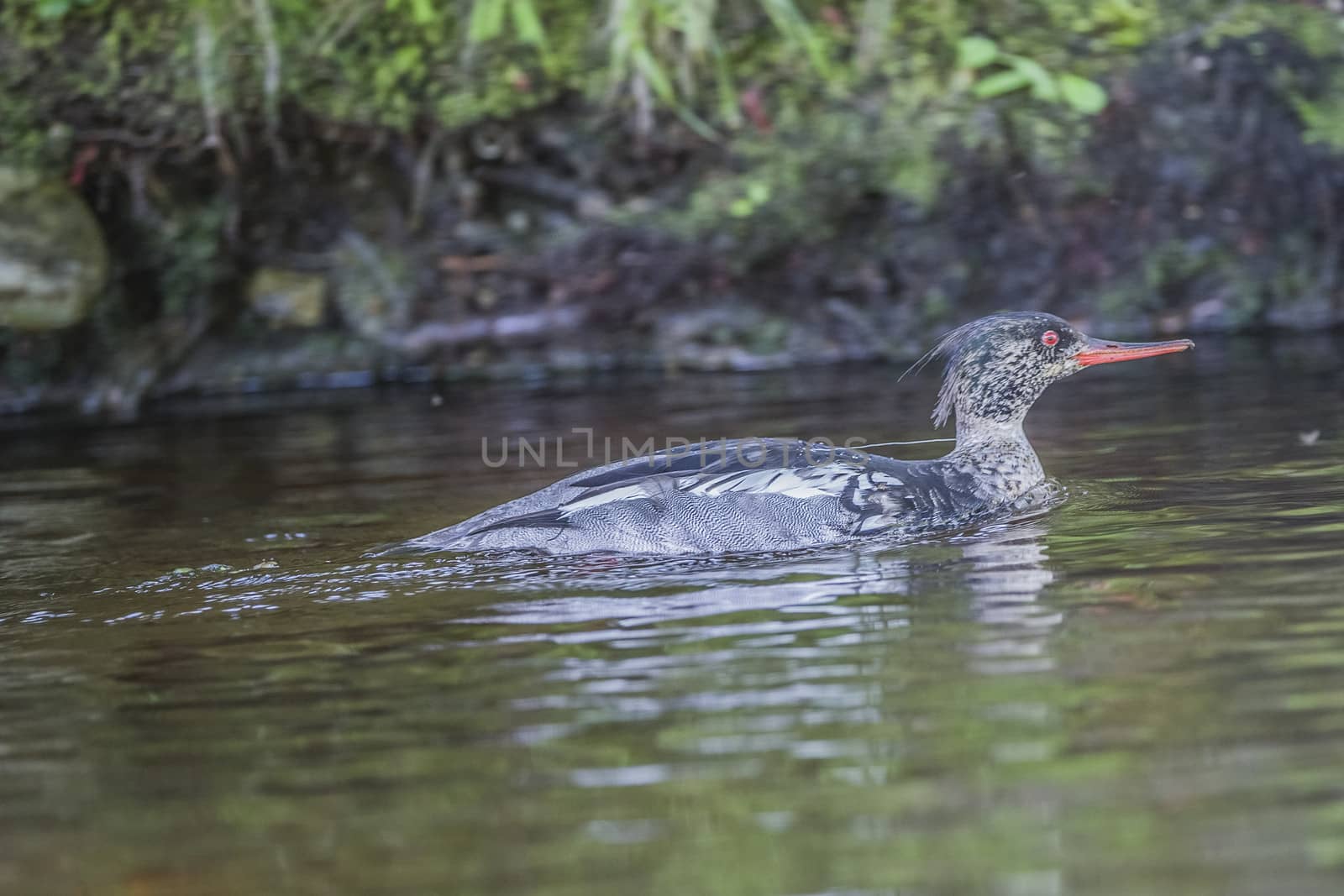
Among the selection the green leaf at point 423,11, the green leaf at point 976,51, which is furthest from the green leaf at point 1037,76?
the green leaf at point 423,11

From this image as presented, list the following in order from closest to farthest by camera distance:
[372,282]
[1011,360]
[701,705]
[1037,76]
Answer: [701,705], [1011,360], [1037,76], [372,282]

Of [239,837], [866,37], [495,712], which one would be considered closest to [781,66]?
[866,37]

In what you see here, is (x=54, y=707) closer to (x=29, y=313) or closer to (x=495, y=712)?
(x=495, y=712)

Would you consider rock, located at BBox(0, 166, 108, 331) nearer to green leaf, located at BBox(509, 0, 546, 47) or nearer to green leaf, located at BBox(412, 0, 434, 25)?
green leaf, located at BBox(412, 0, 434, 25)

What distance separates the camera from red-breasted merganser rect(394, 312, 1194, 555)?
5211 millimetres

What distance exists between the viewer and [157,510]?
6.55 m

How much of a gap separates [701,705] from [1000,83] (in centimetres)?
654

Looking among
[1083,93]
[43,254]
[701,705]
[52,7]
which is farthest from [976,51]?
[701,705]

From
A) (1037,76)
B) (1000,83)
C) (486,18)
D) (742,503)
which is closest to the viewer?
(742,503)

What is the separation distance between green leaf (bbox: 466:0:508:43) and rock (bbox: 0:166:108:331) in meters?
Answer: 2.87

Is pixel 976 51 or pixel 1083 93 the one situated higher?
pixel 976 51

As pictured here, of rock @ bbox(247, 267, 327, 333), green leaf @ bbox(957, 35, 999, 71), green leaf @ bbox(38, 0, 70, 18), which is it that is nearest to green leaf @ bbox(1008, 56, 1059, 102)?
green leaf @ bbox(957, 35, 999, 71)

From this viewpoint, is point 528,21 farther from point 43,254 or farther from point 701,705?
point 701,705

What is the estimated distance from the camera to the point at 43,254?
358 inches
